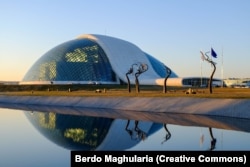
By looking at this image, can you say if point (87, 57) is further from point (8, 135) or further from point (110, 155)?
point (110, 155)

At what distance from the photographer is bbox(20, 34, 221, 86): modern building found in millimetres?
85938

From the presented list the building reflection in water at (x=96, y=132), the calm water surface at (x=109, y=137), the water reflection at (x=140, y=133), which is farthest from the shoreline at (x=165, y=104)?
the building reflection in water at (x=96, y=132)

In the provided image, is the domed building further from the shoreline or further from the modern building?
the shoreline

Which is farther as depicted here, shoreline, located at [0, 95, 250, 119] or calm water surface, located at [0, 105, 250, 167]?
shoreline, located at [0, 95, 250, 119]

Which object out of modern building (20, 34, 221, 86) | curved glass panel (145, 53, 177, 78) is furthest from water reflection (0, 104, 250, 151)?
curved glass panel (145, 53, 177, 78)

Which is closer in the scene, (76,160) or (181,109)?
(76,160)

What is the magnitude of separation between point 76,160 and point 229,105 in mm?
A: 23437

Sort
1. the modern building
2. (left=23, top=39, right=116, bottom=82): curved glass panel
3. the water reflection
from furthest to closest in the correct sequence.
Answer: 1. (left=23, top=39, right=116, bottom=82): curved glass panel
2. the modern building
3. the water reflection

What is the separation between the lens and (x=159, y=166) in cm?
1023

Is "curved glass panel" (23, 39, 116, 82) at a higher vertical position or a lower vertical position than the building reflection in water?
higher

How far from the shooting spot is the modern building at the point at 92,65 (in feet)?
282

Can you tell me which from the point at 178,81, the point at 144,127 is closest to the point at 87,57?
the point at 178,81

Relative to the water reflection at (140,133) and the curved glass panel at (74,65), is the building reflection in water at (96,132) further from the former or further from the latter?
the curved glass panel at (74,65)

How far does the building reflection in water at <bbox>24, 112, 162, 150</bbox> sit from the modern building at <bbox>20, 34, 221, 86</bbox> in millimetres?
56177
